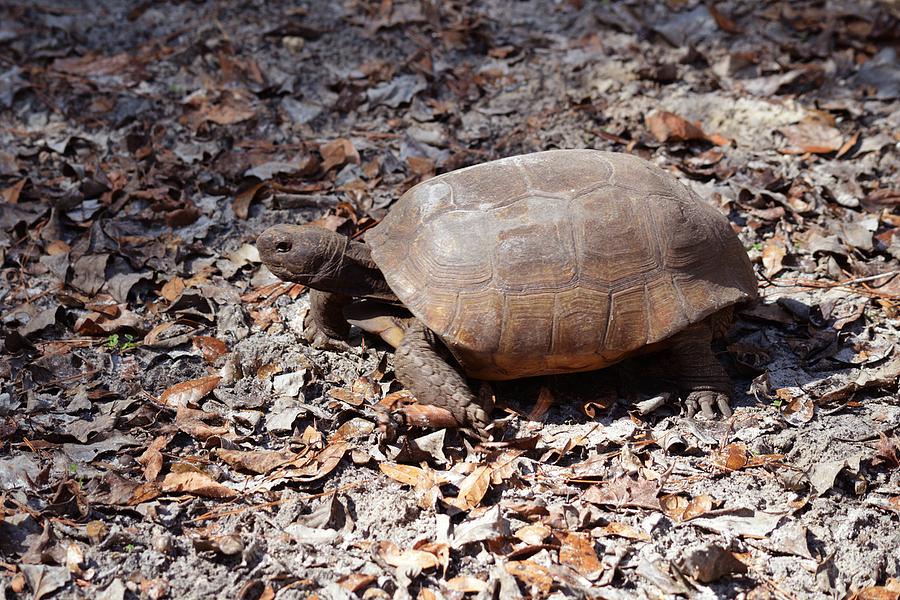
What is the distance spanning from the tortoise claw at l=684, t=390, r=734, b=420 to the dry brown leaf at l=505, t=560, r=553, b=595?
1.59 meters

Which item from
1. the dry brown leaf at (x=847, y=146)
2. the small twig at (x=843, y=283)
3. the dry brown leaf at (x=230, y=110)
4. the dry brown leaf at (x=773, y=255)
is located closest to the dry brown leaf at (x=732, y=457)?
the small twig at (x=843, y=283)

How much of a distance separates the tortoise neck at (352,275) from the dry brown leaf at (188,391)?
0.90 m

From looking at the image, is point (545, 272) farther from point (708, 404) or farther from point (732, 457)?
point (732, 457)

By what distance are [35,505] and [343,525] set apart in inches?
62.6

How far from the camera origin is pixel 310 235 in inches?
212

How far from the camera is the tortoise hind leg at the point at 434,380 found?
4859 millimetres

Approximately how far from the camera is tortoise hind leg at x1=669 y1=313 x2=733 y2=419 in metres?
5.08

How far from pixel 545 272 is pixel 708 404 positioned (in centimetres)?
134

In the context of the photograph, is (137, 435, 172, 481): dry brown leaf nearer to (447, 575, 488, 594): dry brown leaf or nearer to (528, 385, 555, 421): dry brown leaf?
(447, 575, 488, 594): dry brown leaf

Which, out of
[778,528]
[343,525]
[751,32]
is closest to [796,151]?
[751,32]

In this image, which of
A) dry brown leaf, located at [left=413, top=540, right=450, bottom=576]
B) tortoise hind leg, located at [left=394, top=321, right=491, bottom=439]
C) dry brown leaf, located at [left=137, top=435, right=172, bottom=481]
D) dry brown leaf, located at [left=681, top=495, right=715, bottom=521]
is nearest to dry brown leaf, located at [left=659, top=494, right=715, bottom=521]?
dry brown leaf, located at [left=681, top=495, right=715, bottom=521]

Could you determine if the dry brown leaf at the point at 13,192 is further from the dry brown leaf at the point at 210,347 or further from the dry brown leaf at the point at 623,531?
the dry brown leaf at the point at 623,531

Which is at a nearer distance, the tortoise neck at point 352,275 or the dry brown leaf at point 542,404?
the dry brown leaf at point 542,404

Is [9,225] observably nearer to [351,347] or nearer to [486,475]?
[351,347]
